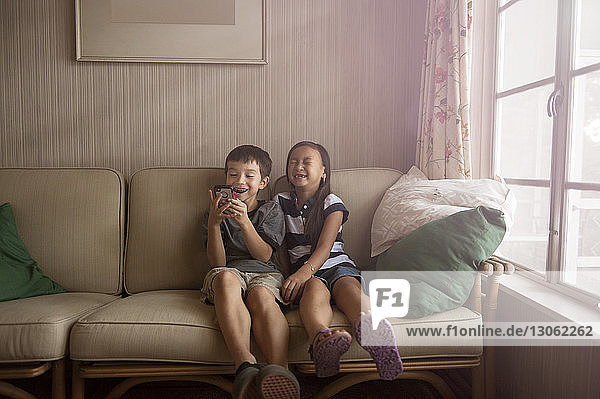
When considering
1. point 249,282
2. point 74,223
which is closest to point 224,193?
point 249,282

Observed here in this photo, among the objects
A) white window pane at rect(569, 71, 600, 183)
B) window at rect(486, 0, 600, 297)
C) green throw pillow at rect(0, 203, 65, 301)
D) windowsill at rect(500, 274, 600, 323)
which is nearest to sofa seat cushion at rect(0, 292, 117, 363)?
green throw pillow at rect(0, 203, 65, 301)

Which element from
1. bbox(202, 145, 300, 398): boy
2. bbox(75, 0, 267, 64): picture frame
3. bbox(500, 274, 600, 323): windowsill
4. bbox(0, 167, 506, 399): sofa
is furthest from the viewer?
bbox(75, 0, 267, 64): picture frame

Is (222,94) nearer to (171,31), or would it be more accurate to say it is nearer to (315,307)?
(171,31)

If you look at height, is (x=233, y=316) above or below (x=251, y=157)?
below

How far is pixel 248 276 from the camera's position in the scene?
6.12ft

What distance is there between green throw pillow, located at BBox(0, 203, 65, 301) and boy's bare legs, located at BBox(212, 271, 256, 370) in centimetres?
75

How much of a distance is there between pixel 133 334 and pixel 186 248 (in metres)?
0.60

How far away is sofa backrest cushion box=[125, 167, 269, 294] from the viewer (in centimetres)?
212

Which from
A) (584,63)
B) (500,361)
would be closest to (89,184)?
(500,361)

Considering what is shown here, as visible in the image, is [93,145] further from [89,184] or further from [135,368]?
[135,368]

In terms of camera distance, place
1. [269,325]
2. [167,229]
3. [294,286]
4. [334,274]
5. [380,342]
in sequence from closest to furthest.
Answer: [380,342] < [269,325] < [294,286] < [334,274] < [167,229]

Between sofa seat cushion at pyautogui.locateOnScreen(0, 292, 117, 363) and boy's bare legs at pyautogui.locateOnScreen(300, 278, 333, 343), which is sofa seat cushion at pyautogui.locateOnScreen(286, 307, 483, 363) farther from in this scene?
sofa seat cushion at pyautogui.locateOnScreen(0, 292, 117, 363)

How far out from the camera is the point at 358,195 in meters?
2.24

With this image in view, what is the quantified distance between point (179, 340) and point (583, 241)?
1381mm
